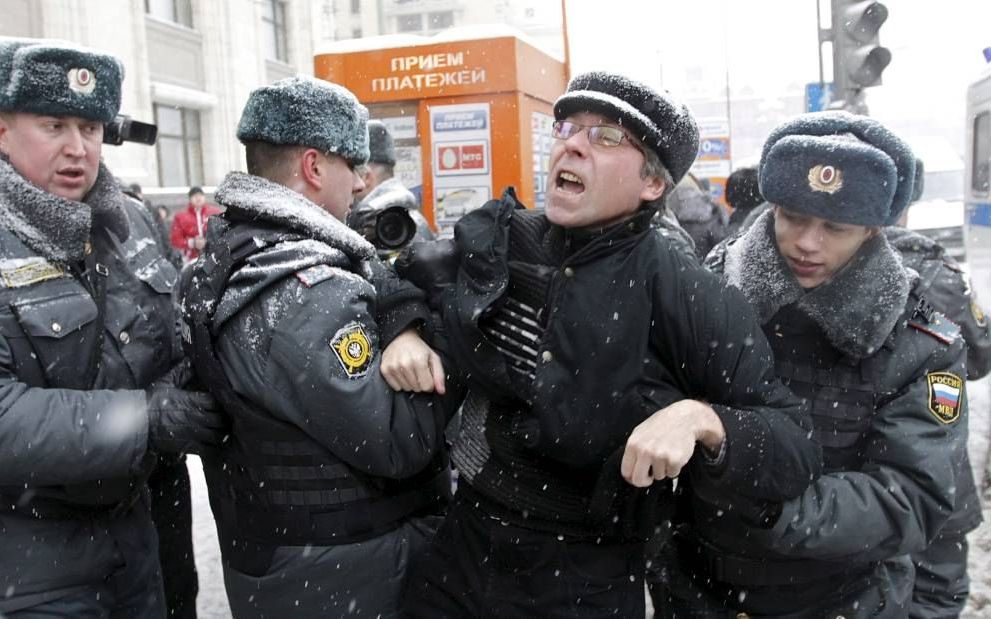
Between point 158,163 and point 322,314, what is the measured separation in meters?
20.5

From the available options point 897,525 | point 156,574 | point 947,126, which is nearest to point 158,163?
point 156,574

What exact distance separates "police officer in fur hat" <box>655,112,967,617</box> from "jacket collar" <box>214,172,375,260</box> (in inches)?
39.9

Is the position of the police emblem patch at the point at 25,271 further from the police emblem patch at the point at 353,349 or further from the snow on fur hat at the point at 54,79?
the police emblem patch at the point at 353,349

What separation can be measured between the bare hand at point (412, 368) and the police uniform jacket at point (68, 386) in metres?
0.67

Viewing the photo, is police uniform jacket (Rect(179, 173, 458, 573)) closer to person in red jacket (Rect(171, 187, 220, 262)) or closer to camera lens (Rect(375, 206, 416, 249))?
camera lens (Rect(375, 206, 416, 249))

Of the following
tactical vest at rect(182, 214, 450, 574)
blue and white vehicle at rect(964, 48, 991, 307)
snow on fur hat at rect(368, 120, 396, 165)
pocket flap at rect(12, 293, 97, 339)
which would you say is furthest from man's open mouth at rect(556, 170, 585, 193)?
blue and white vehicle at rect(964, 48, 991, 307)

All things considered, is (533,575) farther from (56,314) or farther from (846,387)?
(56,314)

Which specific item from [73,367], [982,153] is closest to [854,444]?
[73,367]

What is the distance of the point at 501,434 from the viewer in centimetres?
198

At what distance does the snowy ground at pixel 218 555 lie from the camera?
423 cm

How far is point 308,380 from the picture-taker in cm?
198

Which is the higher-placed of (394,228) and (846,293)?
(394,228)

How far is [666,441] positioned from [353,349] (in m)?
0.77

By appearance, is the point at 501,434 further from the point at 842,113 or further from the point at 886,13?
the point at 886,13
